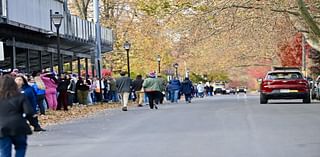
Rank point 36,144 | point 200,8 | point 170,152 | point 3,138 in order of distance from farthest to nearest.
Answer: point 200,8 < point 36,144 < point 170,152 < point 3,138

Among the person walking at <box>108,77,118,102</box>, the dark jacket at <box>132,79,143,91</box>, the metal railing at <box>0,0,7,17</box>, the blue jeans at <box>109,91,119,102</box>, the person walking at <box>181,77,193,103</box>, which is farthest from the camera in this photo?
the blue jeans at <box>109,91,119,102</box>

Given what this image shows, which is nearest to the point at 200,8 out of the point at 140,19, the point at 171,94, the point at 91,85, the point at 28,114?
the point at 91,85

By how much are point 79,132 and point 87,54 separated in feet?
108

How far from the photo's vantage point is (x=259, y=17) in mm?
35219

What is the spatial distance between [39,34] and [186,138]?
2195cm

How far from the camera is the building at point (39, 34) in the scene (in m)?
30.9

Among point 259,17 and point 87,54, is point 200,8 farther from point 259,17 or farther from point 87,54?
point 87,54

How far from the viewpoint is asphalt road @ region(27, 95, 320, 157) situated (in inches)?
579

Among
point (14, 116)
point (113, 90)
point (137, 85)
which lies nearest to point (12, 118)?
point (14, 116)

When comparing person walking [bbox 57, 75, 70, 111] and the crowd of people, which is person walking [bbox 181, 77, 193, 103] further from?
person walking [bbox 57, 75, 70, 111]

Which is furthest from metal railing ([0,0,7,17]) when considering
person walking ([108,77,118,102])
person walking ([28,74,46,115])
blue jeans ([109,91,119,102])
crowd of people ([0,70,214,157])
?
blue jeans ([109,91,119,102])

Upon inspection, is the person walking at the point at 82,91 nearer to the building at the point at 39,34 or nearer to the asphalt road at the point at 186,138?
the building at the point at 39,34

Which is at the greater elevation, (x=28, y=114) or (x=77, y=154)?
(x=28, y=114)

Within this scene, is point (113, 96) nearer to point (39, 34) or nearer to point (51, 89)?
point (39, 34)
